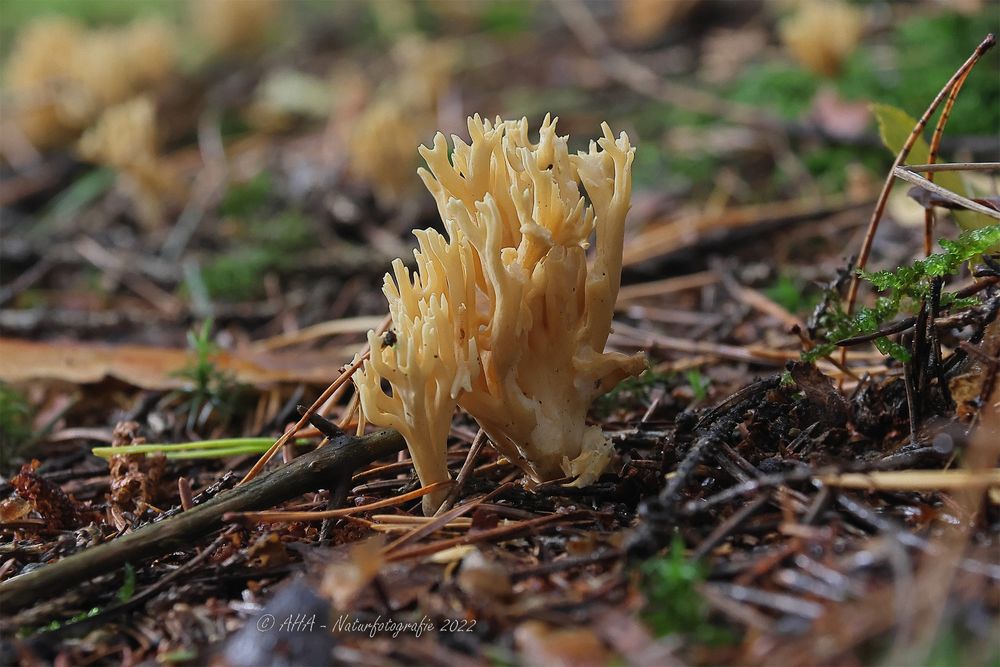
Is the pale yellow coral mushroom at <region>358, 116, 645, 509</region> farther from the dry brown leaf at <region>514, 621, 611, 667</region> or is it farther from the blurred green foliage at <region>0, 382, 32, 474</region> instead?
the blurred green foliage at <region>0, 382, 32, 474</region>

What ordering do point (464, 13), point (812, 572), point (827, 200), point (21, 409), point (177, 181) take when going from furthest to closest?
point (464, 13) < point (177, 181) < point (827, 200) < point (21, 409) < point (812, 572)

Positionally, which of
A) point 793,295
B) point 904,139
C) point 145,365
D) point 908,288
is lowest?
point 793,295

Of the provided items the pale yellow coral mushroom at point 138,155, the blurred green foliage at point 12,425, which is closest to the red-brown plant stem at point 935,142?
the blurred green foliage at point 12,425

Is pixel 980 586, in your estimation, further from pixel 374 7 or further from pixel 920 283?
pixel 374 7

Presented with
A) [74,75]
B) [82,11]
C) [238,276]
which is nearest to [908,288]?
[238,276]

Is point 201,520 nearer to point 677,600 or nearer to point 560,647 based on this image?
point 560,647

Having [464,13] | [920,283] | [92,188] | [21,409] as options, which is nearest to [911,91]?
[920,283]
